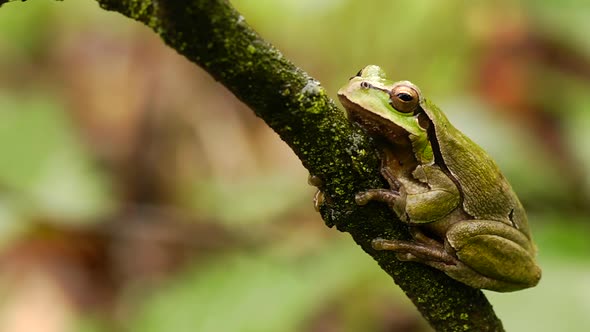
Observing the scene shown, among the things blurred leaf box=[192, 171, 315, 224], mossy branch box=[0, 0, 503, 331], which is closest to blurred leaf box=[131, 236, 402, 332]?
blurred leaf box=[192, 171, 315, 224]

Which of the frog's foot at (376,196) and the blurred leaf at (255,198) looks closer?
the frog's foot at (376,196)

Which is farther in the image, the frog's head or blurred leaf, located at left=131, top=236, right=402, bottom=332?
blurred leaf, located at left=131, top=236, right=402, bottom=332

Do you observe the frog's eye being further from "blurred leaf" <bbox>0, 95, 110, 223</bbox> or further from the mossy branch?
"blurred leaf" <bbox>0, 95, 110, 223</bbox>

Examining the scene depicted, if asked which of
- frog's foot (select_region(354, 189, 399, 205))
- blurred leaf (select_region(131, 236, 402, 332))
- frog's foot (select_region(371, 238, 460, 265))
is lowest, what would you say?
frog's foot (select_region(371, 238, 460, 265))

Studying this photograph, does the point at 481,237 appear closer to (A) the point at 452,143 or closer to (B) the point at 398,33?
(A) the point at 452,143

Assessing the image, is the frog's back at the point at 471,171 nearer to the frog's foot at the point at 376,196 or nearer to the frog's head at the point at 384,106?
the frog's head at the point at 384,106

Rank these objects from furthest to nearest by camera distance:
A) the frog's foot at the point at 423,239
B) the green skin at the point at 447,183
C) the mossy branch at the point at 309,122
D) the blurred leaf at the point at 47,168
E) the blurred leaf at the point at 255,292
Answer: the blurred leaf at the point at 47,168, the blurred leaf at the point at 255,292, the green skin at the point at 447,183, the frog's foot at the point at 423,239, the mossy branch at the point at 309,122

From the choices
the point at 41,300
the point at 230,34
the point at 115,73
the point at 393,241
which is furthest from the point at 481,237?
the point at 115,73

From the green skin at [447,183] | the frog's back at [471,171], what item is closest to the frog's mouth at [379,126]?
the green skin at [447,183]
